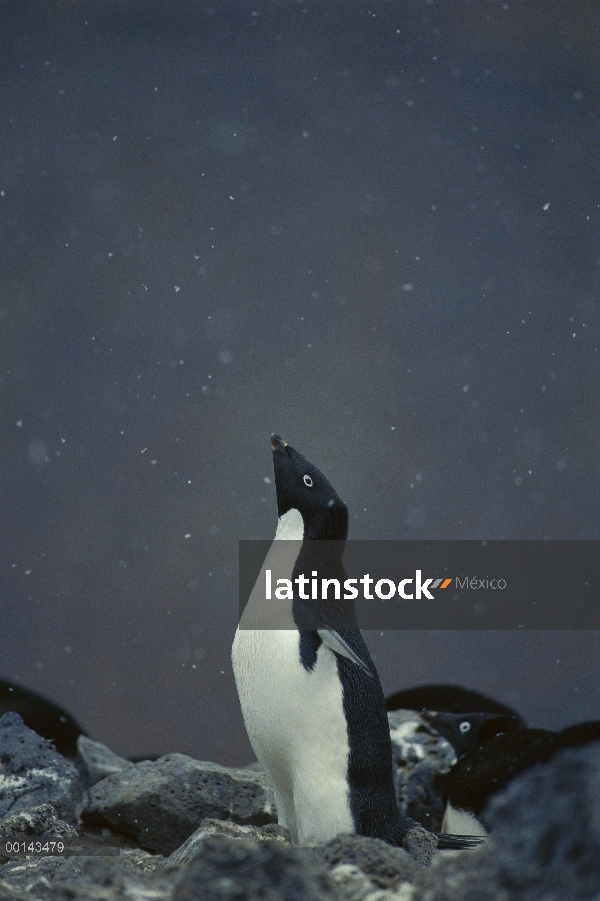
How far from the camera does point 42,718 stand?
17.7ft

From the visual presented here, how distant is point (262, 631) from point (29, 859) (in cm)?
121

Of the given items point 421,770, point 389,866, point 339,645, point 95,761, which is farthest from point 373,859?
point 95,761

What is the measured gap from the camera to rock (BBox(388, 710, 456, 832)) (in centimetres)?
452

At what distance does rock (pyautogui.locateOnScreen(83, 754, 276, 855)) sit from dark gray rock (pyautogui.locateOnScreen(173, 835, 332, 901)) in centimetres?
317

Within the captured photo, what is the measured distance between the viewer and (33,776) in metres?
4.33

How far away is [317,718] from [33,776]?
2.26m

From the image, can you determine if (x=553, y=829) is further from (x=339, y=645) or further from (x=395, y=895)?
(x=339, y=645)

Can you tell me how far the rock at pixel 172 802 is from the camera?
159 inches

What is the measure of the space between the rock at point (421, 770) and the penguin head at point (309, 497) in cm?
202

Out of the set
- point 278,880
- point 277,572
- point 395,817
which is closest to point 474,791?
point 395,817

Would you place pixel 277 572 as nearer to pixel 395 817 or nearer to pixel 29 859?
pixel 395 817

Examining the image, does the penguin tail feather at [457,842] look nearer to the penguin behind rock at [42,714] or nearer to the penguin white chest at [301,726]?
the penguin white chest at [301,726]

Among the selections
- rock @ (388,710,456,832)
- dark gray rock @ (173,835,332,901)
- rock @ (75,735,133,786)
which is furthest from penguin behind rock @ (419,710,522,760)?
dark gray rock @ (173,835,332,901)

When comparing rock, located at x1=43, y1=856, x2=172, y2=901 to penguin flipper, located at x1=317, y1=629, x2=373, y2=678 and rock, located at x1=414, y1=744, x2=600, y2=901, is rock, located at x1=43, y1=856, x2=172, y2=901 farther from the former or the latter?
penguin flipper, located at x1=317, y1=629, x2=373, y2=678
